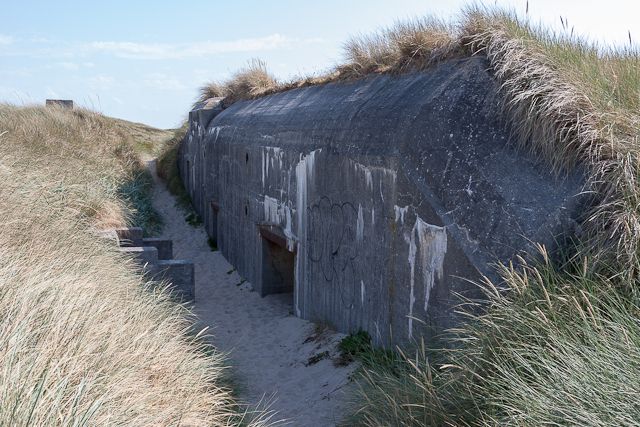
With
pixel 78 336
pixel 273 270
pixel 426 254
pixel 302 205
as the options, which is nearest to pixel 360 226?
pixel 426 254

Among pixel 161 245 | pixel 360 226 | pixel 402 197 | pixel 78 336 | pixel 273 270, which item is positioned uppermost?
pixel 402 197

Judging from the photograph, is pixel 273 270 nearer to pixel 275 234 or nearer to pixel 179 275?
pixel 275 234

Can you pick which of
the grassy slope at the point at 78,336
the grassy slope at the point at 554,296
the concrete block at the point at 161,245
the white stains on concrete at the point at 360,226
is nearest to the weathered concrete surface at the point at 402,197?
the white stains on concrete at the point at 360,226

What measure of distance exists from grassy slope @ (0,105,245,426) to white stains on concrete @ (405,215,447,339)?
169 cm

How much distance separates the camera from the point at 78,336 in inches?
168

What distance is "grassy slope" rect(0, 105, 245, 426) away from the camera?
11.2 feet

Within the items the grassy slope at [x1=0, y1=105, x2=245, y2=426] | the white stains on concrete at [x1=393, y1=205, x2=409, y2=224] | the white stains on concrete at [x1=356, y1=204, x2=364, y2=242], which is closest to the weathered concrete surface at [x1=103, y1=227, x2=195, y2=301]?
the grassy slope at [x1=0, y1=105, x2=245, y2=426]

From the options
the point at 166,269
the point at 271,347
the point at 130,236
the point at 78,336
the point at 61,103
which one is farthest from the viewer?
the point at 61,103

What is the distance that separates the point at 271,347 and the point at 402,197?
3119 mm

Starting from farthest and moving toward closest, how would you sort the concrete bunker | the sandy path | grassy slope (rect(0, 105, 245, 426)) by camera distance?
the concrete bunker → the sandy path → grassy slope (rect(0, 105, 245, 426))

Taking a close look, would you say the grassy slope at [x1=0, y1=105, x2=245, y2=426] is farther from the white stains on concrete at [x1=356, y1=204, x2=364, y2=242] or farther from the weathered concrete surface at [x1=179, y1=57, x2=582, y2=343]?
the white stains on concrete at [x1=356, y1=204, x2=364, y2=242]

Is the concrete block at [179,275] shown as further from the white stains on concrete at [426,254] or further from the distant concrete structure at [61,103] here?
the distant concrete structure at [61,103]

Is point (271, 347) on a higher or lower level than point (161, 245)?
lower

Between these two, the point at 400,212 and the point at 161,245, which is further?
the point at 161,245
